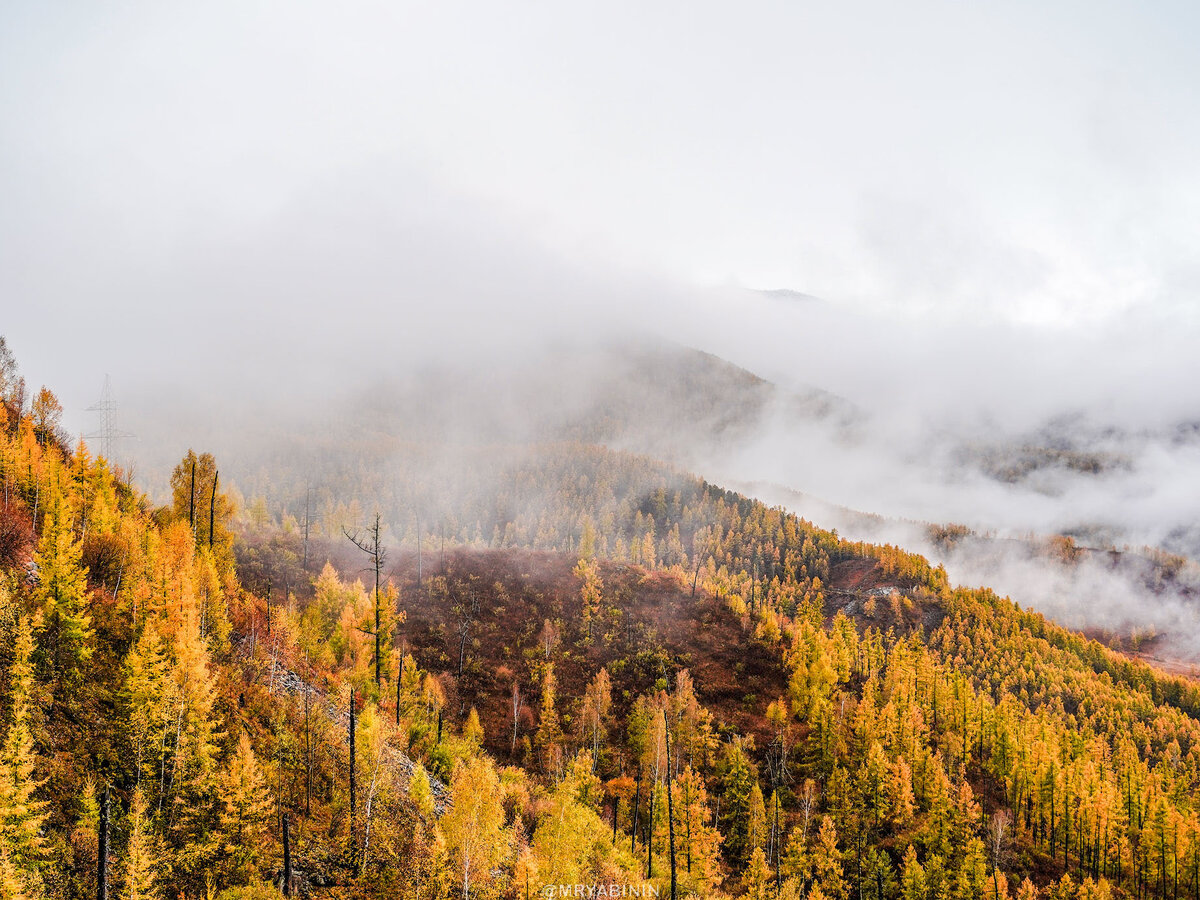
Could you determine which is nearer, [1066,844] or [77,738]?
[77,738]

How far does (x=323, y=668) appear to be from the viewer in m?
68.4

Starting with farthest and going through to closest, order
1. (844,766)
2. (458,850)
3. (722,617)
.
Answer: (722,617)
(844,766)
(458,850)

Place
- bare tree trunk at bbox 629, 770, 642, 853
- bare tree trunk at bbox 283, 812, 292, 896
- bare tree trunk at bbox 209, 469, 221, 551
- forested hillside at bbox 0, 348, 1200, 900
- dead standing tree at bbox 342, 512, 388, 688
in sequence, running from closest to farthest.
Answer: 1. bare tree trunk at bbox 283, 812, 292, 896
2. forested hillside at bbox 0, 348, 1200, 900
3. dead standing tree at bbox 342, 512, 388, 688
4. bare tree trunk at bbox 629, 770, 642, 853
5. bare tree trunk at bbox 209, 469, 221, 551

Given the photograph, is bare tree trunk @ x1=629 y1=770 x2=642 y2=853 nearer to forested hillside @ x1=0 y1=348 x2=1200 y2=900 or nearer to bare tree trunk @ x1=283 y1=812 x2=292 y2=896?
forested hillside @ x1=0 y1=348 x2=1200 y2=900

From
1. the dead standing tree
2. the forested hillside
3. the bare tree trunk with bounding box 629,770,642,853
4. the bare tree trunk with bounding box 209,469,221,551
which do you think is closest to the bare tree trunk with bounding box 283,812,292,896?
the forested hillside

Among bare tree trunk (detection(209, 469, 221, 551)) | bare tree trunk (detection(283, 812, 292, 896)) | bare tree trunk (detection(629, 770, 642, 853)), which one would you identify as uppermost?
bare tree trunk (detection(209, 469, 221, 551))

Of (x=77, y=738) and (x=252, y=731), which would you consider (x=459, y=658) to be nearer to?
(x=252, y=731)

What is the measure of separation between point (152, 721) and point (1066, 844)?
4460 inches

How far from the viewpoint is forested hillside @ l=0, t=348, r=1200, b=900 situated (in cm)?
3909

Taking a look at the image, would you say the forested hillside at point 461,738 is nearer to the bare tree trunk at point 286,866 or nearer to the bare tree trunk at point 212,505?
the bare tree trunk at point 286,866

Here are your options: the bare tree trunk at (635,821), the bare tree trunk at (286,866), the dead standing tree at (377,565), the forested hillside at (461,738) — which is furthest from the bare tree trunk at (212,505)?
the bare tree trunk at (635,821)

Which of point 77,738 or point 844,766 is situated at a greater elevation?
point 77,738

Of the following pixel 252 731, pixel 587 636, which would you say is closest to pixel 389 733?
pixel 252 731

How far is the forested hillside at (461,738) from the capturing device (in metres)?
39.1
